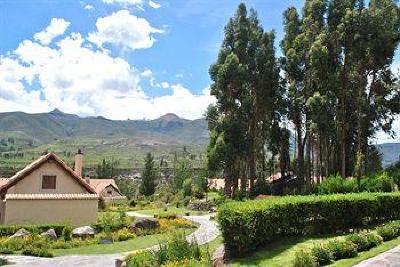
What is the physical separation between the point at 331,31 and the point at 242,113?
1204cm

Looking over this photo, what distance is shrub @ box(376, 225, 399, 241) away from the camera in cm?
1588

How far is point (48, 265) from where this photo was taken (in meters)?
21.5

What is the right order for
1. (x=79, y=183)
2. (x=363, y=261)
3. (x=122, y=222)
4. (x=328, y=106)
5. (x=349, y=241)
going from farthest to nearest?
1. (x=79, y=183)
2. (x=328, y=106)
3. (x=122, y=222)
4. (x=349, y=241)
5. (x=363, y=261)

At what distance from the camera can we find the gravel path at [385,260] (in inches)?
Result: 497

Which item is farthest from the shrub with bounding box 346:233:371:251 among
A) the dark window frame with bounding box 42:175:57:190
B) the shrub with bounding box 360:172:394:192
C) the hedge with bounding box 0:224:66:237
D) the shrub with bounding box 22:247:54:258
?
the dark window frame with bounding box 42:175:57:190

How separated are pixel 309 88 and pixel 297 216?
79.7ft

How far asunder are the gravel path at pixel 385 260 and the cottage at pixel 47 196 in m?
27.7

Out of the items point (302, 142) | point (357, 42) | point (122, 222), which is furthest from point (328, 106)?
point (122, 222)

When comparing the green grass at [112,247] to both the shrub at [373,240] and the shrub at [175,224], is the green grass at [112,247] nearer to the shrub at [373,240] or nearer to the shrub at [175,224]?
the shrub at [175,224]

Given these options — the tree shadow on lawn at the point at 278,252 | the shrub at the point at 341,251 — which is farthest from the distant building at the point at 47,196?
the shrub at the point at 341,251

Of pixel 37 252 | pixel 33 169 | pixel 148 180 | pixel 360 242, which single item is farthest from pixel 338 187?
pixel 148 180

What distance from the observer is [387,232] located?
15.9m

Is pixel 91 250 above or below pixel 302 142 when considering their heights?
below

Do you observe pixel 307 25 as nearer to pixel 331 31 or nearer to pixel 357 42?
pixel 331 31
